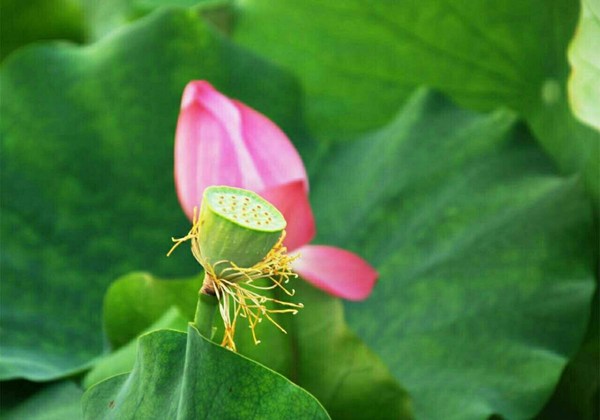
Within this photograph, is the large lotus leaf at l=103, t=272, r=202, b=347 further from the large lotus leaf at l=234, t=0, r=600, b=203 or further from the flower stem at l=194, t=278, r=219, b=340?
the large lotus leaf at l=234, t=0, r=600, b=203

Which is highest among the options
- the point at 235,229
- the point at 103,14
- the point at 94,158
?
the point at 235,229

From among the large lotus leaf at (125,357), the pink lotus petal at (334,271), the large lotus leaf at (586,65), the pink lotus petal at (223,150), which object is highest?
the large lotus leaf at (586,65)

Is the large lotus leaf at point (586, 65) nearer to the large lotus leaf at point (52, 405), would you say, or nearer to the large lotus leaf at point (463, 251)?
the large lotus leaf at point (463, 251)

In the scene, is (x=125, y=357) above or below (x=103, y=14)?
above

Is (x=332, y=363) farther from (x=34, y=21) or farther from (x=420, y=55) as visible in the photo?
(x=34, y=21)

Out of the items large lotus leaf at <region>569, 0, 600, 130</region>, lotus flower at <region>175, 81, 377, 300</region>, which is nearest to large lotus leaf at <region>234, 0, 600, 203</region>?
large lotus leaf at <region>569, 0, 600, 130</region>

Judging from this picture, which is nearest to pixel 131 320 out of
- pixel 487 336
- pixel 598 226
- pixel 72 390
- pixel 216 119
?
pixel 72 390

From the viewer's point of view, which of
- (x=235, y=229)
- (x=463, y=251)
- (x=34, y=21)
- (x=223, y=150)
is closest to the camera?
(x=235, y=229)

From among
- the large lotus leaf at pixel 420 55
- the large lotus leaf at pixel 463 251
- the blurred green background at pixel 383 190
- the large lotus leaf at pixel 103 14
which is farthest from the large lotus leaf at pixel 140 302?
the large lotus leaf at pixel 103 14

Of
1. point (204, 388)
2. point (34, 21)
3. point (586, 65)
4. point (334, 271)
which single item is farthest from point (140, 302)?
point (34, 21)
